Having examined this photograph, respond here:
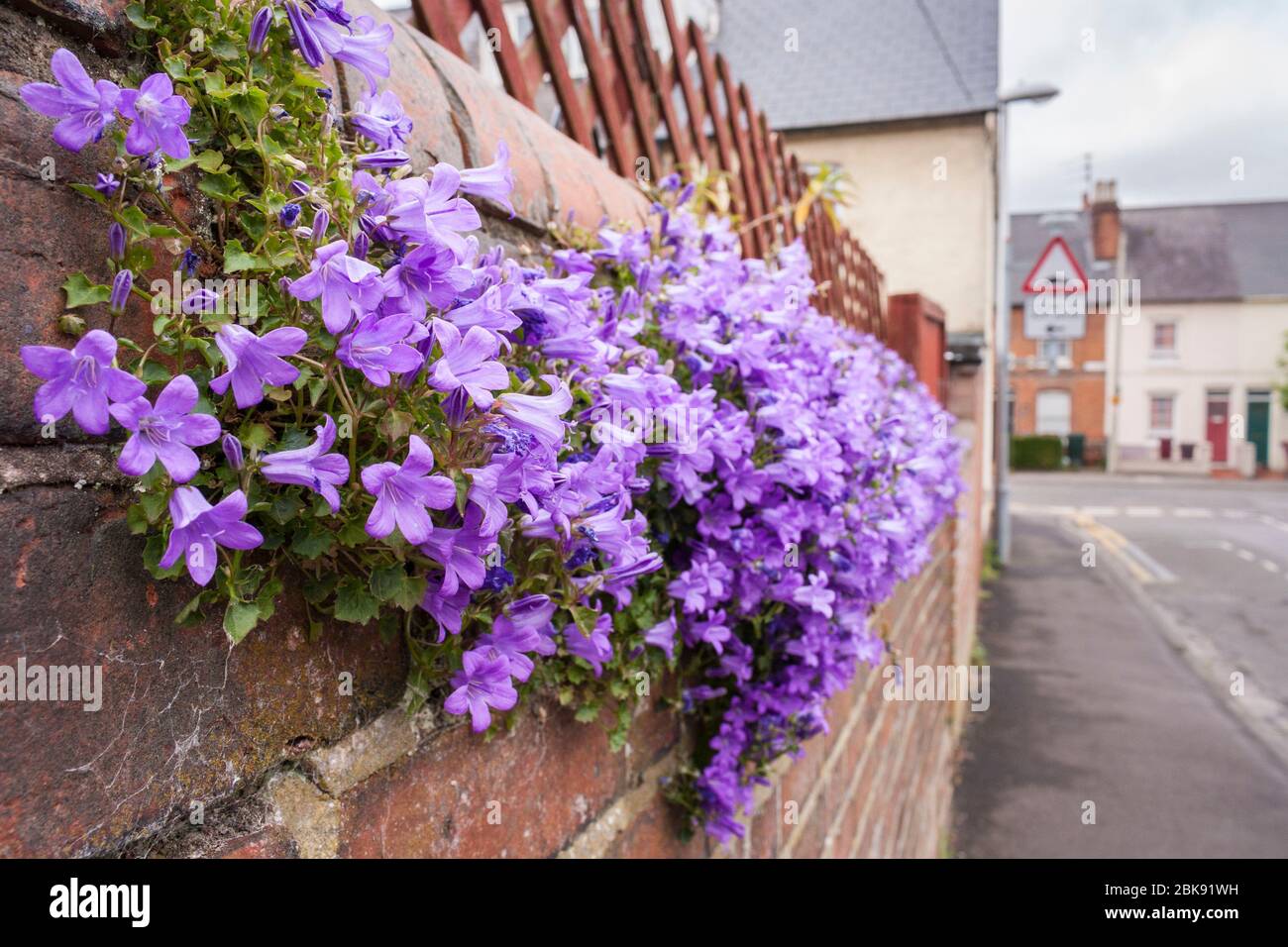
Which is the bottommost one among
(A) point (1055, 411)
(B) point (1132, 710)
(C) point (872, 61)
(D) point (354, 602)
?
(B) point (1132, 710)

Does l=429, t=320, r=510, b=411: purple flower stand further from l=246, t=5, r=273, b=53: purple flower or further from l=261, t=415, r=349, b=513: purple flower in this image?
l=246, t=5, r=273, b=53: purple flower

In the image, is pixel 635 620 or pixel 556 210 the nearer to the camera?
pixel 635 620

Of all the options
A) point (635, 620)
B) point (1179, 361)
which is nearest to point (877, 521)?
point (635, 620)

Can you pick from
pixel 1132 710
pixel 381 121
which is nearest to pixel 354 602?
pixel 381 121

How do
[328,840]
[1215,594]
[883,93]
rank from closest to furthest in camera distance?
[328,840] → [1215,594] → [883,93]

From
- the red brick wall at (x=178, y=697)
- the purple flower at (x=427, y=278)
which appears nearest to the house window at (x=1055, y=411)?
the red brick wall at (x=178, y=697)

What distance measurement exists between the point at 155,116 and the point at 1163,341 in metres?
44.5

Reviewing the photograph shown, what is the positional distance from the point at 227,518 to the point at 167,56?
1.23 ft

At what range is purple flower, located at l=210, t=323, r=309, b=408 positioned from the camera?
0.63 metres

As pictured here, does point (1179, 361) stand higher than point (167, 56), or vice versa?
point (1179, 361)

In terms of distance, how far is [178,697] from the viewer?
72cm

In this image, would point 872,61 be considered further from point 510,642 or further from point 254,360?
point 254,360
